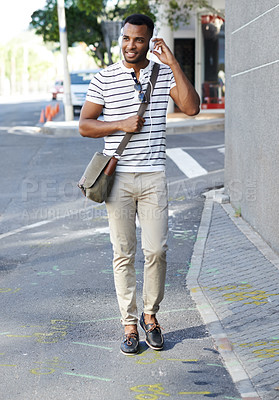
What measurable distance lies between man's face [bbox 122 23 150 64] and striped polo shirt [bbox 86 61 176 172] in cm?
10

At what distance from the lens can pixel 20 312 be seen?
5.74 meters

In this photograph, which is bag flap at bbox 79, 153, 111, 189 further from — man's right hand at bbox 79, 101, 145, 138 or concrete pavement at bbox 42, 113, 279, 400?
concrete pavement at bbox 42, 113, 279, 400

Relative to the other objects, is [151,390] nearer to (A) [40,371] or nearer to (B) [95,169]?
(A) [40,371]

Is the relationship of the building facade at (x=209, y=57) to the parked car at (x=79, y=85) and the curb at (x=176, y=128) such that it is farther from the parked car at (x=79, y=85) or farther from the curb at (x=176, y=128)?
the curb at (x=176, y=128)

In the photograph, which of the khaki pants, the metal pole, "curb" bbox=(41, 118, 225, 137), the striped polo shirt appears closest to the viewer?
the striped polo shirt

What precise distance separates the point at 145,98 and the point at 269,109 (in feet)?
10.9

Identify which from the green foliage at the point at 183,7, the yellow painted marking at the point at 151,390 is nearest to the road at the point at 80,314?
the yellow painted marking at the point at 151,390

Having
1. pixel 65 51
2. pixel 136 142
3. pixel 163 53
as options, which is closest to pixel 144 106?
pixel 136 142

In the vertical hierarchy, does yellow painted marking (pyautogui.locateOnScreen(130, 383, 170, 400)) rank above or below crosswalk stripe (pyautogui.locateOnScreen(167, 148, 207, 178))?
above

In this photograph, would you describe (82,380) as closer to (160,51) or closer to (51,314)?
(51,314)

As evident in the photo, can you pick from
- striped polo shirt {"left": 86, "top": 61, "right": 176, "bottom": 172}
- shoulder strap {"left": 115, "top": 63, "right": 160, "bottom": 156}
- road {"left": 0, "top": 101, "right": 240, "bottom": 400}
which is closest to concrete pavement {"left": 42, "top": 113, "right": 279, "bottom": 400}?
road {"left": 0, "top": 101, "right": 240, "bottom": 400}

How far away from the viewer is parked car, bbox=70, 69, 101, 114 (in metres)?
33.6

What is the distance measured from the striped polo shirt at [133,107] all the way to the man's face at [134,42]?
103mm

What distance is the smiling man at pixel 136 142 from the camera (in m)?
4.62
